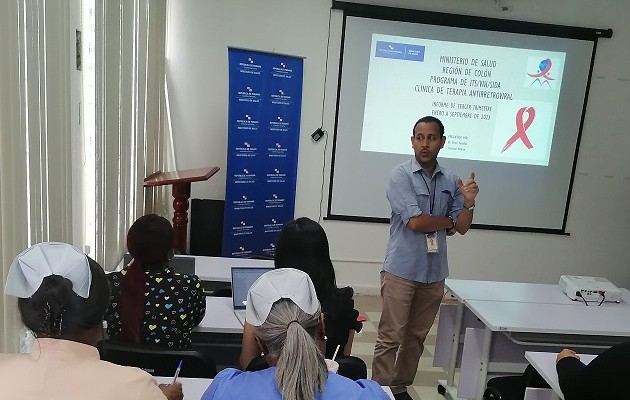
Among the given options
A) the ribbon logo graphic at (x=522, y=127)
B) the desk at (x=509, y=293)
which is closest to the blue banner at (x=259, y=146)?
the desk at (x=509, y=293)

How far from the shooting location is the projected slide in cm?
465

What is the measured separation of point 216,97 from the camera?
4.59 metres

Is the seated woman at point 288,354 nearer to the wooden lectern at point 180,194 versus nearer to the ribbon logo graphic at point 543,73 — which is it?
the wooden lectern at point 180,194

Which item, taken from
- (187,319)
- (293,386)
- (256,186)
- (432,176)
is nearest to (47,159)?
(187,319)

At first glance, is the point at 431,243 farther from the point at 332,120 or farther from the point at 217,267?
the point at 332,120

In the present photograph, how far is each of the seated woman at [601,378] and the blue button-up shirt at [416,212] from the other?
3.20ft

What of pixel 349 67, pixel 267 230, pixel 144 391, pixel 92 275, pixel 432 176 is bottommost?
pixel 267 230

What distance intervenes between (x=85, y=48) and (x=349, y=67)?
271cm

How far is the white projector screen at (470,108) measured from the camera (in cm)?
462

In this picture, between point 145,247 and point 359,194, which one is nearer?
point 145,247

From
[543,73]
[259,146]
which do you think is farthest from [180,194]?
[543,73]

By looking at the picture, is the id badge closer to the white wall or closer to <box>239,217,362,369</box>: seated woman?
<box>239,217,362,369</box>: seated woman

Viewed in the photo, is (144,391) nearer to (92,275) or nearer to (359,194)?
(92,275)

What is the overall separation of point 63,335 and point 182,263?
1.90 meters
